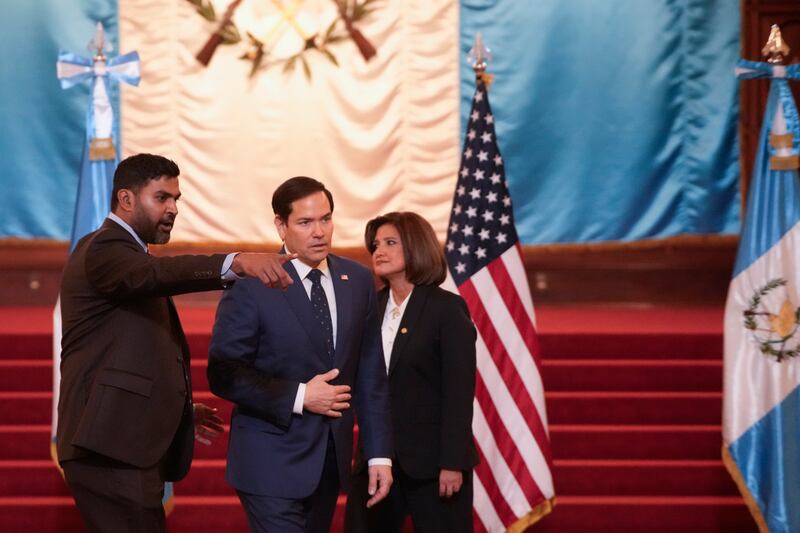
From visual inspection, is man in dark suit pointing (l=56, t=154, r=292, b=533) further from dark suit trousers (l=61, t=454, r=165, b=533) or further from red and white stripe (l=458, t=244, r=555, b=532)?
red and white stripe (l=458, t=244, r=555, b=532)

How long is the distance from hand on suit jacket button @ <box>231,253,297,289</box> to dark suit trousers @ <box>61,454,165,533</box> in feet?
2.49

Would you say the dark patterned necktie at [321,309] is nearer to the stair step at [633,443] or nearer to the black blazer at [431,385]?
the black blazer at [431,385]

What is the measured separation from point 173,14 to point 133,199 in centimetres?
601

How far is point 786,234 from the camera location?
529cm

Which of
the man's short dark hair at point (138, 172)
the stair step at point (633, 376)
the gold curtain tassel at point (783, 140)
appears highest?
the gold curtain tassel at point (783, 140)

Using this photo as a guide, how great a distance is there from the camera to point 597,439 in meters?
6.32

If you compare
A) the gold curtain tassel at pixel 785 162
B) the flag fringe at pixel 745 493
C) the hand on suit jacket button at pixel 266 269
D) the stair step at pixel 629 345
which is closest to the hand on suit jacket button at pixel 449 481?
the hand on suit jacket button at pixel 266 269

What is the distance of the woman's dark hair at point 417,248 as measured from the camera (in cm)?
432

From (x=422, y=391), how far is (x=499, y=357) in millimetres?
1058

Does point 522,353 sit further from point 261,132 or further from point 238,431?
point 261,132

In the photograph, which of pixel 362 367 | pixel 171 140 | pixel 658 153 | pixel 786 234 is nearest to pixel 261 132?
pixel 171 140

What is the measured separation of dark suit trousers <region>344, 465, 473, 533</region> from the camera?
4152 millimetres

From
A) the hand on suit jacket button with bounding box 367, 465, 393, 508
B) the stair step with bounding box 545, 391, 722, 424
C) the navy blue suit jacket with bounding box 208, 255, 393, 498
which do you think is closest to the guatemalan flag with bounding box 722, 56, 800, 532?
the stair step with bounding box 545, 391, 722, 424

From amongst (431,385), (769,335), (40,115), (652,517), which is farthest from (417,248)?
(40,115)
